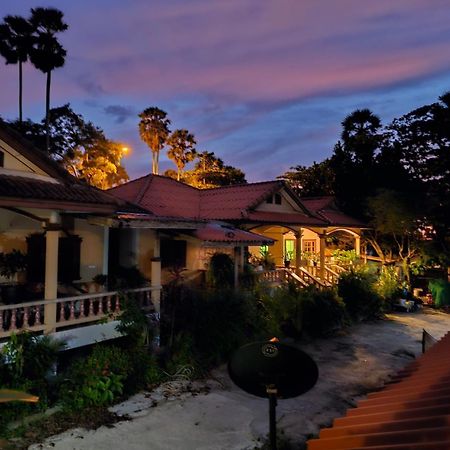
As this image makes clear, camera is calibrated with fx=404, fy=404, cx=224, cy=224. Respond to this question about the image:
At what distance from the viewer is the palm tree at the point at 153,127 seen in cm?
4638

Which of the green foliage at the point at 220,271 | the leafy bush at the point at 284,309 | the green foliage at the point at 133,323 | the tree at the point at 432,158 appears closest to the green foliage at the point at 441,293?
the tree at the point at 432,158

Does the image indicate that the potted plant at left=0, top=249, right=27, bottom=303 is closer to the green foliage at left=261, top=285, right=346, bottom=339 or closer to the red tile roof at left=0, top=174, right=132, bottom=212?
the red tile roof at left=0, top=174, right=132, bottom=212

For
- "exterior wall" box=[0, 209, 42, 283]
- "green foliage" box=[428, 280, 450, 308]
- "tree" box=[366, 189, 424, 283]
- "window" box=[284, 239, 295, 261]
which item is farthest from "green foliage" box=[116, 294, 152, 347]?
"green foliage" box=[428, 280, 450, 308]

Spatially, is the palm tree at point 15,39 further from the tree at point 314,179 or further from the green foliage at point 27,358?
the green foliage at point 27,358

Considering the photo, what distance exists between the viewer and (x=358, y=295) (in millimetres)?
17297

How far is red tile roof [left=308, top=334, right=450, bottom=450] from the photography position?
2885 mm

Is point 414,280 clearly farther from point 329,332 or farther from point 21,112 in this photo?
point 21,112

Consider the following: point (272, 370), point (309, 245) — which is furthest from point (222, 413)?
point (309, 245)

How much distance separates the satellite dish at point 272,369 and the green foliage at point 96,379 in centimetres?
474

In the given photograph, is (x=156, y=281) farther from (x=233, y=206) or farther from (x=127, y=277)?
(x=233, y=206)

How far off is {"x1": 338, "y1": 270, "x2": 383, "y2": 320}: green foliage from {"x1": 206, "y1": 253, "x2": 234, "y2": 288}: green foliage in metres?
5.79

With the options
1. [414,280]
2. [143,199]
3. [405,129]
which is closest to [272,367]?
[143,199]

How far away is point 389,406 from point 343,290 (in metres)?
13.9

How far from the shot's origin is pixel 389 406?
394 centimetres
